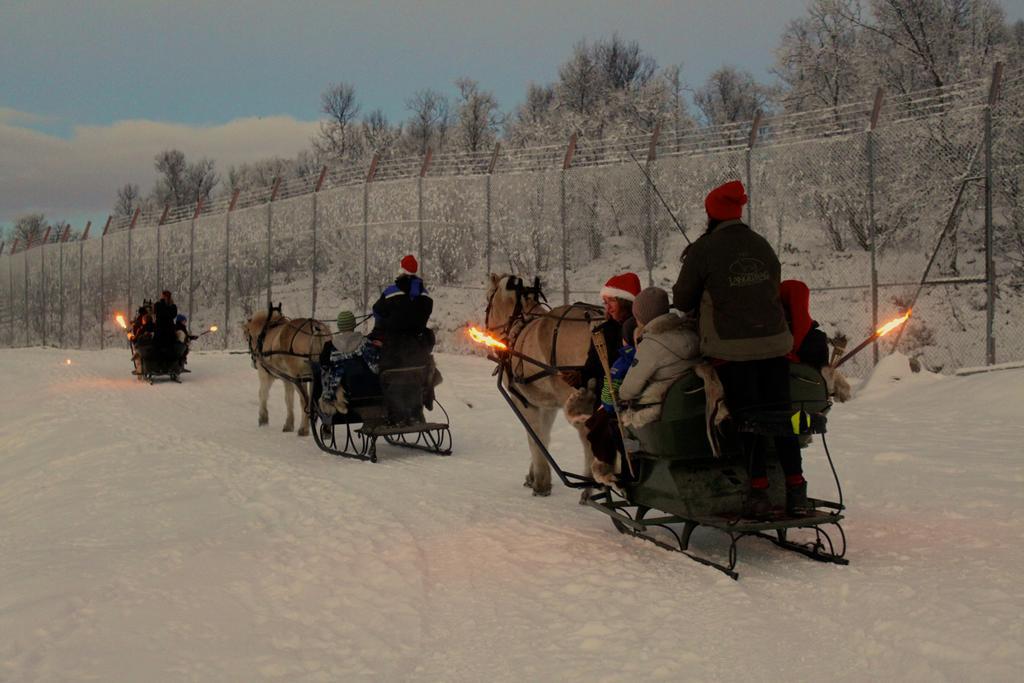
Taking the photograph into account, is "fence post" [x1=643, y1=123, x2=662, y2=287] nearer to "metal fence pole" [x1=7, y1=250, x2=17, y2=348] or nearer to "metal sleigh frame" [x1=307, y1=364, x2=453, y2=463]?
"metal sleigh frame" [x1=307, y1=364, x2=453, y2=463]

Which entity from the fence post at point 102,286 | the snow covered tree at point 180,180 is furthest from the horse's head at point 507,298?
the snow covered tree at point 180,180

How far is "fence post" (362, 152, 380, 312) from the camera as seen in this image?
23656 millimetres

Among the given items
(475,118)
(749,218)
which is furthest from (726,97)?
(749,218)

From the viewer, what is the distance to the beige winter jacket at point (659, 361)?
18.4 ft

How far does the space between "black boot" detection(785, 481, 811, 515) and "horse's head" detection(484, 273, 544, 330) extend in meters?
3.94

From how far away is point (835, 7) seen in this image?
28.8m

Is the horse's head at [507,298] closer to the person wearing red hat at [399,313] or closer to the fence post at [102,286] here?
the person wearing red hat at [399,313]

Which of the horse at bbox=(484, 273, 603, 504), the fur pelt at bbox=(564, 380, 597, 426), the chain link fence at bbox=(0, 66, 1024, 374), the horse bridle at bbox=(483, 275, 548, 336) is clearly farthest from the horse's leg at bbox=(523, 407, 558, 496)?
the chain link fence at bbox=(0, 66, 1024, 374)

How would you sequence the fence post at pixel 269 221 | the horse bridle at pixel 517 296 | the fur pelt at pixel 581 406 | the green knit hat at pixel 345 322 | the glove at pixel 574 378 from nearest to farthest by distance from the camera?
the fur pelt at pixel 581 406 → the glove at pixel 574 378 → the horse bridle at pixel 517 296 → the green knit hat at pixel 345 322 → the fence post at pixel 269 221

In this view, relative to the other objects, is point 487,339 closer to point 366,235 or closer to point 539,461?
point 539,461

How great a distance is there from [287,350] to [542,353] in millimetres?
6858

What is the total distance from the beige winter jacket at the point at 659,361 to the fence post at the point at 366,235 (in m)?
18.2

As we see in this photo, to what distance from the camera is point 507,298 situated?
9445 mm

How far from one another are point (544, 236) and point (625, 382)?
621 inches
